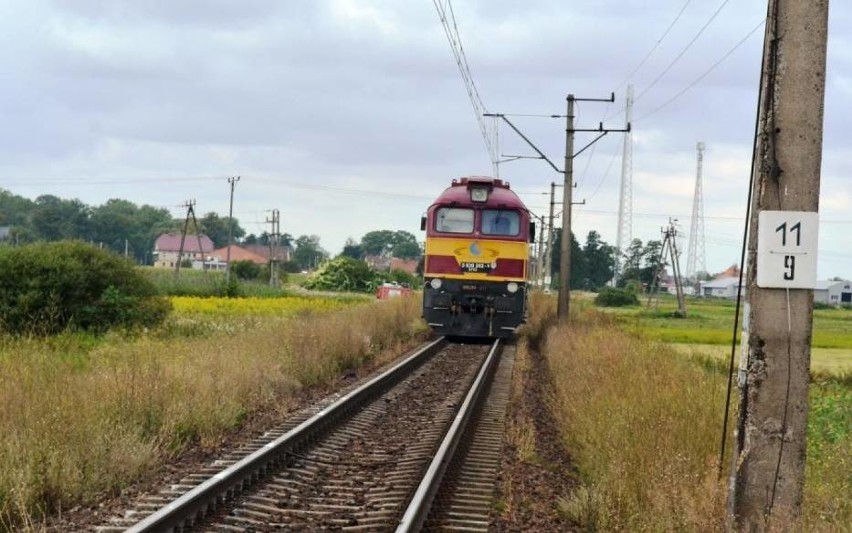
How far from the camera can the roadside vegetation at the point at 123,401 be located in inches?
279

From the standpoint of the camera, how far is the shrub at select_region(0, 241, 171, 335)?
19.6 m

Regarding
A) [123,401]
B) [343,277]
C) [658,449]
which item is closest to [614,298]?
[343,277]

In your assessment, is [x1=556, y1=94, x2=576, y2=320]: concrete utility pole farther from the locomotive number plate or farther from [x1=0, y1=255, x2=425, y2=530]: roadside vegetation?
[x1=0, y1=255, x2=425, y2=530]: roadside vegetation

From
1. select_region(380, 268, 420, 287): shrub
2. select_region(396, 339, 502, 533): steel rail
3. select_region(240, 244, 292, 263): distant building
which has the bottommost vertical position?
select_region(396, 339, 502, 533): steel rail

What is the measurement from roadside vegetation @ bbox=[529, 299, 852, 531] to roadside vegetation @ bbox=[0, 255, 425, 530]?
3692 millimetres

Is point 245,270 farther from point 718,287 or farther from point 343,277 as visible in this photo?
point 718,287

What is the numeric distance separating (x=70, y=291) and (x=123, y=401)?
40.0 feet

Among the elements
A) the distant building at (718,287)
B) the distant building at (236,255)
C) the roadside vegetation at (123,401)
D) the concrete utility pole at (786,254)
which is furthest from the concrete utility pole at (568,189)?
the distant building at (718,287)

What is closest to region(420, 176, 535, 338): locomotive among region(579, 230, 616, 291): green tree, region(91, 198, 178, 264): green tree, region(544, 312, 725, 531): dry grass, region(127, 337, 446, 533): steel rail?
region(544, 312, 725, 531): dry grass

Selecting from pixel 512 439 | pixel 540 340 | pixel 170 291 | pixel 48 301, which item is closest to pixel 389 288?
pixel 170 291

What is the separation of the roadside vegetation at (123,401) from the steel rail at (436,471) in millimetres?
2296

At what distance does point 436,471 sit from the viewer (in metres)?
8.20

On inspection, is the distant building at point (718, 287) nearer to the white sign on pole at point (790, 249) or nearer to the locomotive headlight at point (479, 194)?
the locomotive headlight at point (479, 194)

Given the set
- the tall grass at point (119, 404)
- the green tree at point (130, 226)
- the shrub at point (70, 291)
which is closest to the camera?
the tall grass at point (119, 404)
